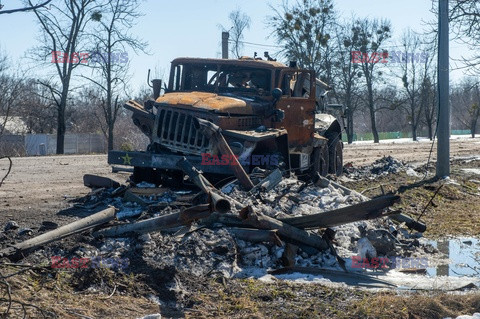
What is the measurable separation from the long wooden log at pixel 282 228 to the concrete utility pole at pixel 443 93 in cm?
833

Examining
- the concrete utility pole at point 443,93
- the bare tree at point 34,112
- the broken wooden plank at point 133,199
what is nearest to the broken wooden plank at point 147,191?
the broken wooden plank at point 133,199

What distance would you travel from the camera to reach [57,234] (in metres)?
7.11

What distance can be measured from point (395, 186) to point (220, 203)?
8.71 metres

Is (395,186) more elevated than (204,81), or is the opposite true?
(204,81)

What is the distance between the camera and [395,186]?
14.8m

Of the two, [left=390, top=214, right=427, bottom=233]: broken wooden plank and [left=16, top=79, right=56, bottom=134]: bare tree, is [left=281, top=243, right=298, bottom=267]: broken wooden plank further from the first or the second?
[left=16, top=79, right=56, bottom=134]: bare tree

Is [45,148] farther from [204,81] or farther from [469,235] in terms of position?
[469,235]

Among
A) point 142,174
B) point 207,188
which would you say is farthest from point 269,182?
point 142,174

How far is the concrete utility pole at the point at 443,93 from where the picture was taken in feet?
49.4

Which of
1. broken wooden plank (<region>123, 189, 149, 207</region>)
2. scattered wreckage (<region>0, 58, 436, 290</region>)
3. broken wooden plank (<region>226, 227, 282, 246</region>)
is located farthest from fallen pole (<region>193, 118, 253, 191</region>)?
broken wooden plank (<region>226, 227, 282, 246</region>)

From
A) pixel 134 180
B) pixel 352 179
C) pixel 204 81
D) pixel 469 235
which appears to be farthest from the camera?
pixel 352 179

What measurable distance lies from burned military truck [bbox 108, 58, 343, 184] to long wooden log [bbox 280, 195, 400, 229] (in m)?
2.95

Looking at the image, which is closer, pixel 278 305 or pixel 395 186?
pixel 278 305

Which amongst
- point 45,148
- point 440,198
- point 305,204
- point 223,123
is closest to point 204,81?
point 223,123
